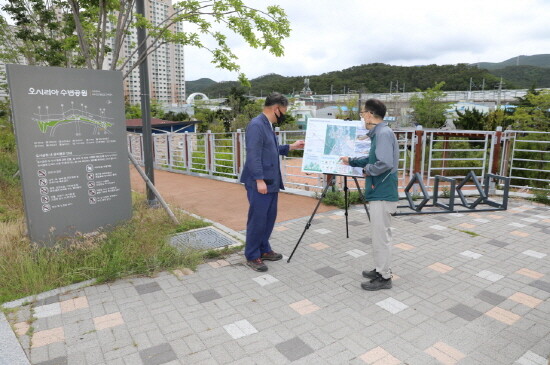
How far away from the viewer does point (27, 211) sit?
401cm

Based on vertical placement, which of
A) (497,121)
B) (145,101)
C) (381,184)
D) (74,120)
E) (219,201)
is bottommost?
(219,201)

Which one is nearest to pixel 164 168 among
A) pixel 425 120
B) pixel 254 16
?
pixel 254 16

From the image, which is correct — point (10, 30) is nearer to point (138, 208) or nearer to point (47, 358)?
point (138, 208)

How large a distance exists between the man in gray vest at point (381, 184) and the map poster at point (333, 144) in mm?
690

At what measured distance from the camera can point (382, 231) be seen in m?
3.53

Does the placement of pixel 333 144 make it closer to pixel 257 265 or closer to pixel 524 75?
pixel 257 265

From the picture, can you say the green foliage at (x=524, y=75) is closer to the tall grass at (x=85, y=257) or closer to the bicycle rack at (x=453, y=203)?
the bicycle rack at (x=453, y=203)

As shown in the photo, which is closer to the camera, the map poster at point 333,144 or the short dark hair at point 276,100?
the short dark hair at point 276,100

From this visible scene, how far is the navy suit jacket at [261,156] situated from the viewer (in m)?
3.84

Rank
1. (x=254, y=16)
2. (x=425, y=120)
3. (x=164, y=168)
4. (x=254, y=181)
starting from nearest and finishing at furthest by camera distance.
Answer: (x=254, y=181) → (x=254, y=16) → (x=164, y=168) → (x=425, y=120)

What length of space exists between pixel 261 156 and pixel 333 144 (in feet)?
3.19

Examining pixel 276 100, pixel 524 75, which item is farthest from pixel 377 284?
pixel 524 75

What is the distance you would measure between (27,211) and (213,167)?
706 cm

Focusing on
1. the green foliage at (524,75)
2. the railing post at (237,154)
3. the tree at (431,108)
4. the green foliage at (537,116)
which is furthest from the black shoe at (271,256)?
the green foliage at (524,75)
